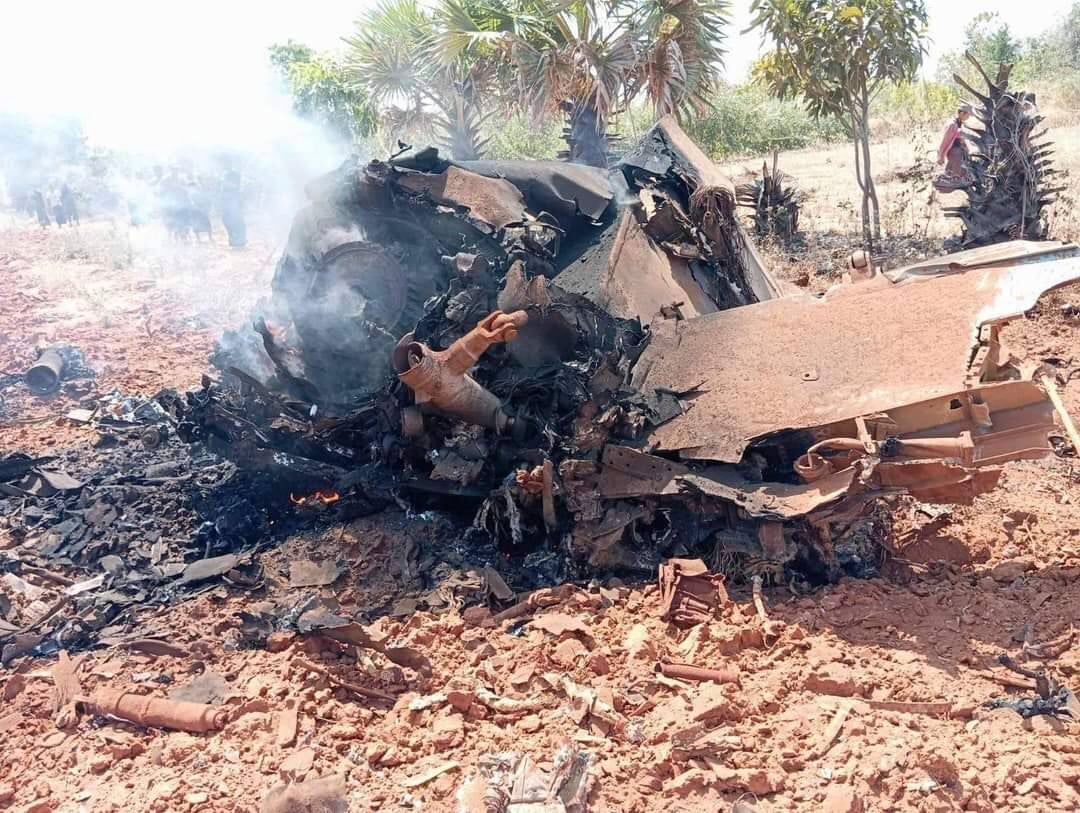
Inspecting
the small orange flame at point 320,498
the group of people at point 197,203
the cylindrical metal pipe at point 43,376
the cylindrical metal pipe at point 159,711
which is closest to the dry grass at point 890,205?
the small orange flame at point 320,498

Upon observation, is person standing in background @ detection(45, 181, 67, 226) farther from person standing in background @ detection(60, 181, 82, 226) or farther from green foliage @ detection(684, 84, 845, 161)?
green foliage @ detection(684, 84, 845, 161)

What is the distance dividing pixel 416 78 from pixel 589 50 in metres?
3.20

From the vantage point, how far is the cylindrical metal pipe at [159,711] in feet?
12.4

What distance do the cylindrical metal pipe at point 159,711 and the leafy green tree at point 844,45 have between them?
11.2 m

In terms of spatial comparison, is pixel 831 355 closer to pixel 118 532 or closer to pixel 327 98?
pixel 118 532

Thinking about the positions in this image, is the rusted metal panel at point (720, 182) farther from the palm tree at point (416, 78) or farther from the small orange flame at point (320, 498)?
the palm tree at point (416, 78)

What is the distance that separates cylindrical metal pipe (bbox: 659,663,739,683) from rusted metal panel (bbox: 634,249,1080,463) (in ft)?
3.89

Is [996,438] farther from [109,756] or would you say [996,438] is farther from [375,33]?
[375,33]

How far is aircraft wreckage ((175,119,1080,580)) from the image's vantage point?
4.45 meters

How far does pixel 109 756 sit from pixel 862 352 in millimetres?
4202

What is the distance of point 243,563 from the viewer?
209 inches

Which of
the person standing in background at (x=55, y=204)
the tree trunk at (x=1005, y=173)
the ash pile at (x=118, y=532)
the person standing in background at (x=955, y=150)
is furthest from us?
the person standing in background at (x=55, y=204)

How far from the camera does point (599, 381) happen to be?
5.11 meters

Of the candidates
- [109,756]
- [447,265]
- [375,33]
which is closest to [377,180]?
[447,265]
